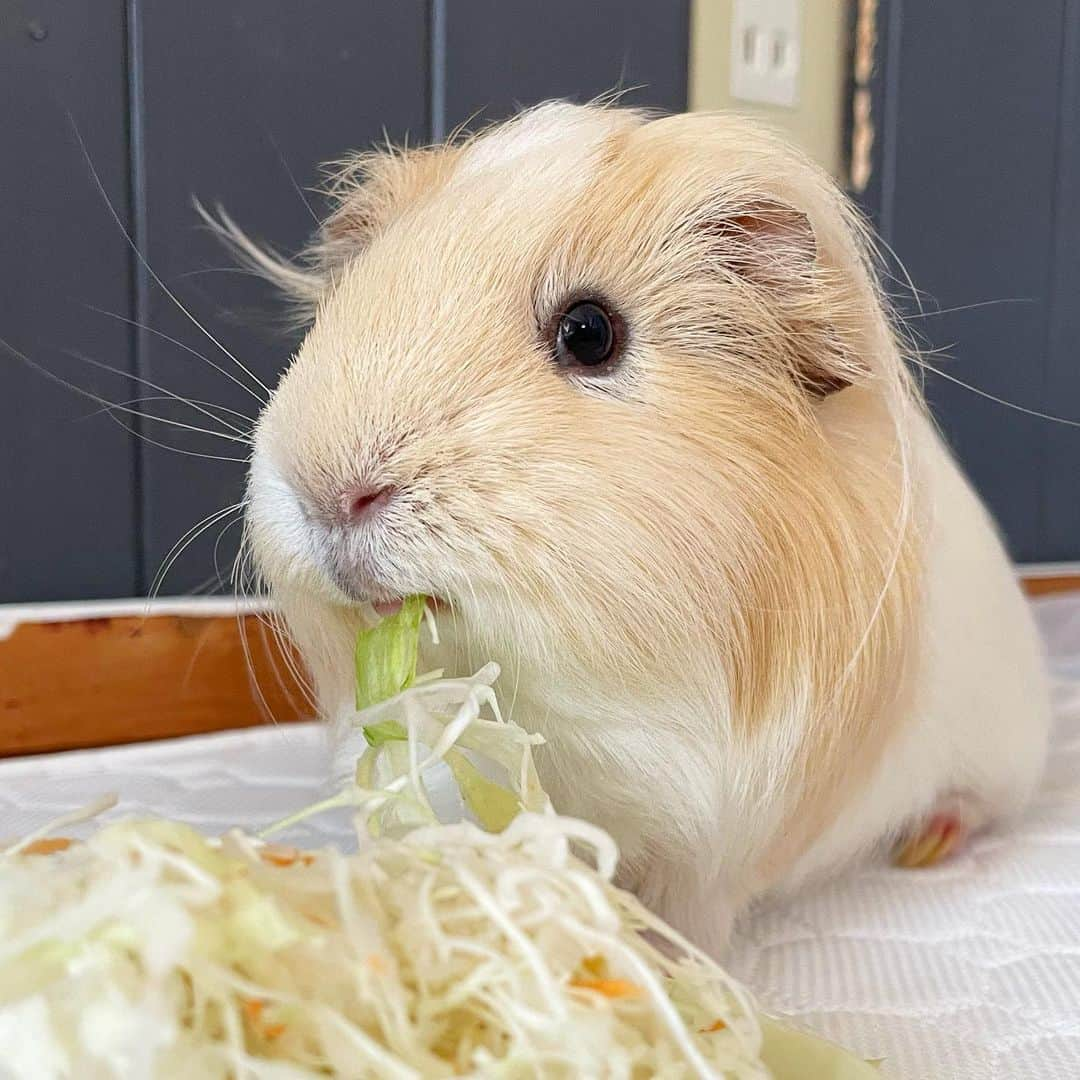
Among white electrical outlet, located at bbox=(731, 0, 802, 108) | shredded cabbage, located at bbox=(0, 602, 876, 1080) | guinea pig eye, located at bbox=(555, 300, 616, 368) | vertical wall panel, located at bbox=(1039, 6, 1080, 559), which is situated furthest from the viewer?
vertical wall panel, located at bbox=(1039, 6, 1080, 559)

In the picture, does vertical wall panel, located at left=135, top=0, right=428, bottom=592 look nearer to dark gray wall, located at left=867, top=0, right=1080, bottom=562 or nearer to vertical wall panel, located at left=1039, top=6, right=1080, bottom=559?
dark gray wall, located at left=867, top=0, right=1080, bottom=562

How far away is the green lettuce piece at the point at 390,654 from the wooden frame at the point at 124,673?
0.60 m

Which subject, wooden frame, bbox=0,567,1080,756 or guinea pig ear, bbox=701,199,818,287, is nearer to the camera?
guinea pig ear, bbox=701,199,818,287

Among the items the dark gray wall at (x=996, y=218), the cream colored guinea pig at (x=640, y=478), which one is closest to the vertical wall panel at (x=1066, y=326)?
the dark gray wall at (x=996, y=218)

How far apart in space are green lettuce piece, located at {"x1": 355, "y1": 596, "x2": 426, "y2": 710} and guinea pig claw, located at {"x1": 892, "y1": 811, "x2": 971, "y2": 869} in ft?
2.30

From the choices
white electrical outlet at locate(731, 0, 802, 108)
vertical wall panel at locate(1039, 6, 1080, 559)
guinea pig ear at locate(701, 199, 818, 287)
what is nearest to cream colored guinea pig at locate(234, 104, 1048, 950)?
guinea pig ear at locate(701, 199, 818, 287)

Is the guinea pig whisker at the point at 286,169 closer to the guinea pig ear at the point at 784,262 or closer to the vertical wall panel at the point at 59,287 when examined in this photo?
the vertical wall panel at the point at 59,287

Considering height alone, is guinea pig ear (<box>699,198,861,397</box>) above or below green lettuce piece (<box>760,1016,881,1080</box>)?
above

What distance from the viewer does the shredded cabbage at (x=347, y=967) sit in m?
0.41

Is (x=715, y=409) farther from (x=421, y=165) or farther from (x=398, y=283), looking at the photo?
(x=421, y=165)

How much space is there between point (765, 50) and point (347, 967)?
6.13 feet

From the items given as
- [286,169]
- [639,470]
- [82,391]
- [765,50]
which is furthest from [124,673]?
[765,50]

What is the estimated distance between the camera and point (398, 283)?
30.7 inches

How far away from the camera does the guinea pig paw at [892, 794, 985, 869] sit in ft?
3.75
